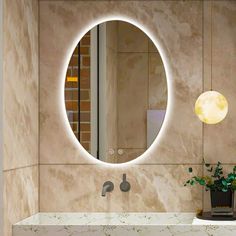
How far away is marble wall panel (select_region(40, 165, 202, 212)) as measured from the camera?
3.48 metres

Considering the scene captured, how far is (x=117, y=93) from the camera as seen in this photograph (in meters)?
3.52

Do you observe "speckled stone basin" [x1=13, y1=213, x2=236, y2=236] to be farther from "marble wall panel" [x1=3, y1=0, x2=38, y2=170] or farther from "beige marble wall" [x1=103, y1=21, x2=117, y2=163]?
"beige marble wall" [x1=103, y1=21, x2=117, y2=163]

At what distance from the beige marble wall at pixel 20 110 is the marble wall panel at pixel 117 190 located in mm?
122

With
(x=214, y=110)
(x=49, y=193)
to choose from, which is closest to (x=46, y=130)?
(x=49, y=193)

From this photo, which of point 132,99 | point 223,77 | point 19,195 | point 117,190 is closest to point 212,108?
point 223,77

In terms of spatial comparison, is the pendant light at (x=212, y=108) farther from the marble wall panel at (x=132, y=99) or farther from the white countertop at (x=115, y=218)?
the white countertop at (x=115, y=218)

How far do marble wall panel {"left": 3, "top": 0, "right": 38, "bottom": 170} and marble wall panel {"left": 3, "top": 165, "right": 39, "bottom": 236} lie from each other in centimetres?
5

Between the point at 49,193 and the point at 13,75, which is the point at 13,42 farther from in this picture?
the point at 49,193

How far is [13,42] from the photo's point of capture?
3.05 m

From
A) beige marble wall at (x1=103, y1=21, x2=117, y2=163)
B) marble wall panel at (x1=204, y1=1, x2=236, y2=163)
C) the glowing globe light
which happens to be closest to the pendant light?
the glowing globe light

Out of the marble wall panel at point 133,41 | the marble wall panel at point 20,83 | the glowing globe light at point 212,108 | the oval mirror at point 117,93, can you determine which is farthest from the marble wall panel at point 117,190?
the marble wall panel at point 133,41

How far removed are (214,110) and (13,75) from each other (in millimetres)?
1124

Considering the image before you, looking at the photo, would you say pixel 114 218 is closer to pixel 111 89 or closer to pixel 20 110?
pixel 111 89

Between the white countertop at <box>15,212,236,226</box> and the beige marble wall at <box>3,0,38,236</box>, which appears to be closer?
the beige marble wall at <box>3,0,38,236</box>
